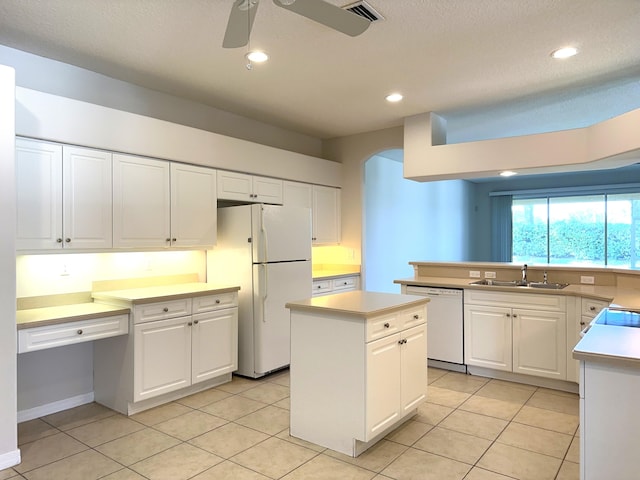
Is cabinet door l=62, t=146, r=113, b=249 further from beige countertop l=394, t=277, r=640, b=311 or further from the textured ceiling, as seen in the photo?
beige countertop l=394, t=277, r=640, b=311

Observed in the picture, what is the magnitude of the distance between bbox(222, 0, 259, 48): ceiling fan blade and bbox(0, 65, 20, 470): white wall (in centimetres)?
127

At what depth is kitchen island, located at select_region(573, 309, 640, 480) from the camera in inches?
66.3

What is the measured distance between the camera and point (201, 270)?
4.23 metres

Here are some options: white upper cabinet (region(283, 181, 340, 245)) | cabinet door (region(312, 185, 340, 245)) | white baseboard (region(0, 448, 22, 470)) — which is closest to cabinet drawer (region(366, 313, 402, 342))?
white baseboard (region(0, 448, 22, 470))

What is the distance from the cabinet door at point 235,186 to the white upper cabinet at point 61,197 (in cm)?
104

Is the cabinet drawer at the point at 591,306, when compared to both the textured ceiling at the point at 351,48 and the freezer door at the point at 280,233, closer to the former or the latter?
the textured ceiling at the point at 351,48

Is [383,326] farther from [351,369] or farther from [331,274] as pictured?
[331,274]

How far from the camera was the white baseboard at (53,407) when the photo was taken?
308 cm

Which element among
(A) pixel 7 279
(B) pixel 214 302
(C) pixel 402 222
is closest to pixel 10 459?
(A) pixel 7 279

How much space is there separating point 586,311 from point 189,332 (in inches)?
124

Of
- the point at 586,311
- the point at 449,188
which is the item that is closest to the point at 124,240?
the point at 586,311

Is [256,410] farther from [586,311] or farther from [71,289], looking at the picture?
[586,311]

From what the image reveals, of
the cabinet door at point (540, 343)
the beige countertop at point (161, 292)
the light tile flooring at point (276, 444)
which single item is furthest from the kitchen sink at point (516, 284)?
the beige countertop at point (161, 292)

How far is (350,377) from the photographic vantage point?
2.54 metres
